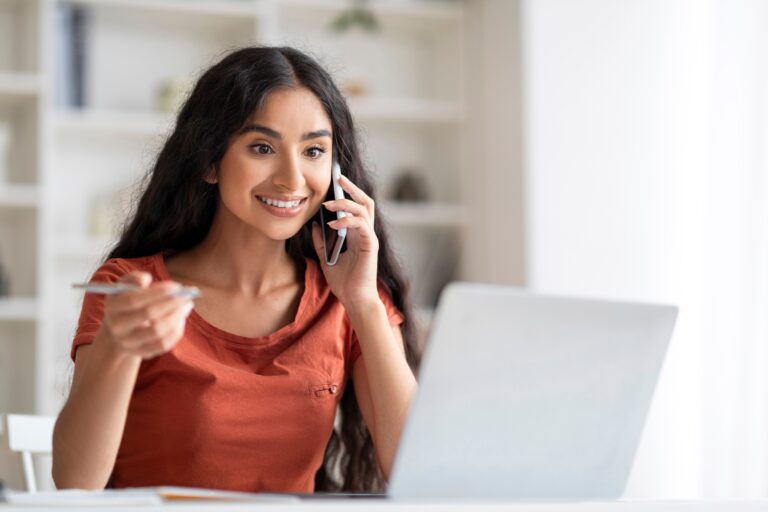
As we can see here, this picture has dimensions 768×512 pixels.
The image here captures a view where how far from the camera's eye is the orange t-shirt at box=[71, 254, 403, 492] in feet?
4.96

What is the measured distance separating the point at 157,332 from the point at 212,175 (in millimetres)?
619

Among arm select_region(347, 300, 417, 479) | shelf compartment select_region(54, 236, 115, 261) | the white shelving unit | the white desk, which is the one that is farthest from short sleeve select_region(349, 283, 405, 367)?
shelf compartment select_region(54, 236, 115, 261)

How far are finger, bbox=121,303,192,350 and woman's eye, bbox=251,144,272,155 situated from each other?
0.54m

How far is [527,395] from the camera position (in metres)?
0.96

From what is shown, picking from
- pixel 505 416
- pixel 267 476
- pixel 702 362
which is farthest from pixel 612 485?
pixel 702 362

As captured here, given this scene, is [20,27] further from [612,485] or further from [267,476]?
[612,485]

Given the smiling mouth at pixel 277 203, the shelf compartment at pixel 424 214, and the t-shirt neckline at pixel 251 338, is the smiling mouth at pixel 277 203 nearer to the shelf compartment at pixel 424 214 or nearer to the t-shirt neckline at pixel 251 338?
the t-shirt neckline at pixel 251 338

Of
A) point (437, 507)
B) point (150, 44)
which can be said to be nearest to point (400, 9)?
point (150, 44)

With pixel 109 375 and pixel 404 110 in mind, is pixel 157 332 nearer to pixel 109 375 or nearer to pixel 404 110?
pixel 109 375

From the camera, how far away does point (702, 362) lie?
324 cm

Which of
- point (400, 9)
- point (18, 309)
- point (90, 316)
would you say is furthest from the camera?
point (400, 9)

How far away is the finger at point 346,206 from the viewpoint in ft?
4.96

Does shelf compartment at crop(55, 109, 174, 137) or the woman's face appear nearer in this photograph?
the woman's face

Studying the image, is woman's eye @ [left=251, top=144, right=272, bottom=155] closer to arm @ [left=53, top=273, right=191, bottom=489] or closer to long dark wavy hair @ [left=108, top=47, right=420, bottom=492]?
long dark wavy hair @ [left=108, top=47, right=420, bottom=492]
